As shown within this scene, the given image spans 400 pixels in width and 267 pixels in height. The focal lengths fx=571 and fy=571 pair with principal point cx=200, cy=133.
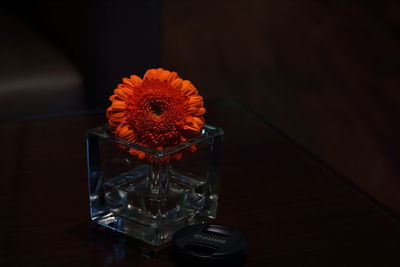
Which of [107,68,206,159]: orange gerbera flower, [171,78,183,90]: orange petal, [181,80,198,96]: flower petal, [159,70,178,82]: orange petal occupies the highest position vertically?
[159,70,178,82]: orange petal

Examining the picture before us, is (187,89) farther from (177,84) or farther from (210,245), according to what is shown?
(210,245)

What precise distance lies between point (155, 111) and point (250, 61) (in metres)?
1.64

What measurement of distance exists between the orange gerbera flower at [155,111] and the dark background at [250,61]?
0.31 metres

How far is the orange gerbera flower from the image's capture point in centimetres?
62

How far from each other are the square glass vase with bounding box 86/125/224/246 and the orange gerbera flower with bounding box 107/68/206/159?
0.05 feet

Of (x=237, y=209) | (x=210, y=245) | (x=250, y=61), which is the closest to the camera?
(x=210, y=245)

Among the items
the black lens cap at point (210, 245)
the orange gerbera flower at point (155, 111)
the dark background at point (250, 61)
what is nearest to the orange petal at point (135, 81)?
the orange gerbera flower at point (155, 111)

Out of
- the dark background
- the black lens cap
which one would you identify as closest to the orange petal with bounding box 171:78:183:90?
the black lens cap

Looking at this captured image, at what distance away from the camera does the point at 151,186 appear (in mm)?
665

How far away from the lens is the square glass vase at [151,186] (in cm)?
66

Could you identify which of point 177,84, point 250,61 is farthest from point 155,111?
point 250,61

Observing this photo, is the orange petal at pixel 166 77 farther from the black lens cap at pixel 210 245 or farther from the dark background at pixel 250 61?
the dark background at pixel 250 61

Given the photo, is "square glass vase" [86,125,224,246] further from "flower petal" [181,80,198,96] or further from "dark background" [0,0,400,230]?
"dark background" [0,0,400,230]

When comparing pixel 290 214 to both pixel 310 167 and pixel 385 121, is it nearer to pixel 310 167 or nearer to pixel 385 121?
pixel 310 167
